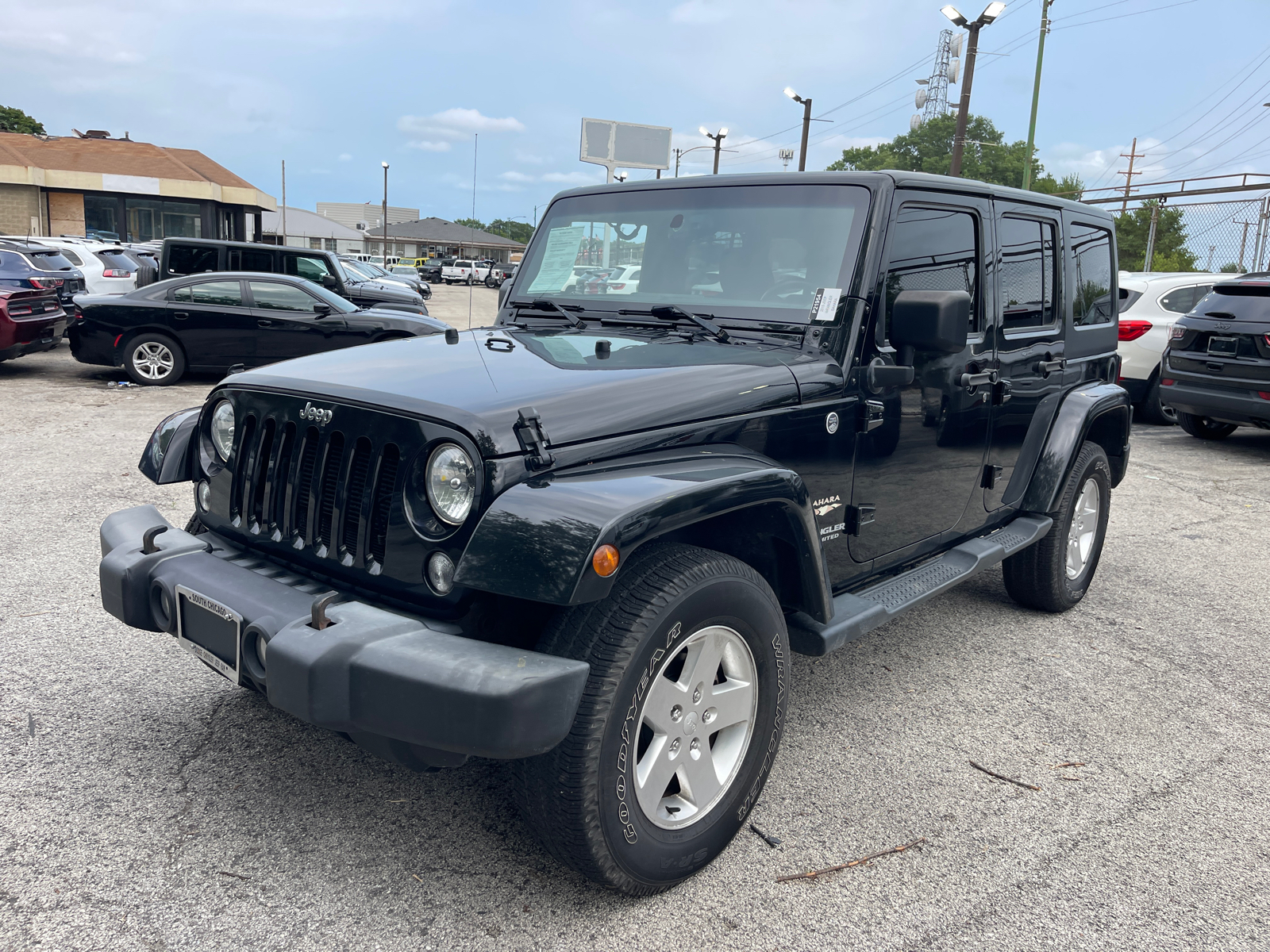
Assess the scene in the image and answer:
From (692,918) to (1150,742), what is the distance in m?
2.08

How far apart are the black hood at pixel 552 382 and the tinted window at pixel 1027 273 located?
1506 millimetres

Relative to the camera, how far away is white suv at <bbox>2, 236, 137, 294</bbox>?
1698cm

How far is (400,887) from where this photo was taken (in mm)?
2545

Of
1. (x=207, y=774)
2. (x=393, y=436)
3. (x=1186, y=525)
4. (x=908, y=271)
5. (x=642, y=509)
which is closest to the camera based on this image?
(x=642, y=509)

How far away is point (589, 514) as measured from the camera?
2.20 meters

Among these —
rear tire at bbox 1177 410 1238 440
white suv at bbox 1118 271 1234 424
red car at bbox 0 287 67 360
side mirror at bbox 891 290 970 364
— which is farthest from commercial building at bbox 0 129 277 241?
side mirror at bbox 891 290 970 364

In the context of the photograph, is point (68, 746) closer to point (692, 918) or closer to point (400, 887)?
point (400, 887)

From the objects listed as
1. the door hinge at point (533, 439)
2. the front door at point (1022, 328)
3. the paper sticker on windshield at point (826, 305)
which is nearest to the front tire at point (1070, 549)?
the front door at point (1022, 328)

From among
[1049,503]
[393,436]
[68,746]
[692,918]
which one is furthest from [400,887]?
[1049,503]

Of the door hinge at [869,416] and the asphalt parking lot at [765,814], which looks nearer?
the asphalt parking lot at [765,814]

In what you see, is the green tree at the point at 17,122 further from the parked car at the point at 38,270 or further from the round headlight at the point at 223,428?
the round headlight at the point at 223,428

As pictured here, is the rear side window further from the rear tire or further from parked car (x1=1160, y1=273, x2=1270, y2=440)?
the rear tire

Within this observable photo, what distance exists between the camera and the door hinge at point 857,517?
330 centimetres

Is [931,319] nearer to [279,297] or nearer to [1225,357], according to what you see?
[1225,357]
